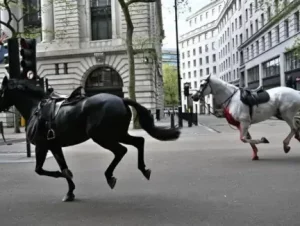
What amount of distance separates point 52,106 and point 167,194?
85.3 inches

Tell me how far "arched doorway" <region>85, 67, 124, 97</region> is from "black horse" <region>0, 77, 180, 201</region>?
30572 millimetres

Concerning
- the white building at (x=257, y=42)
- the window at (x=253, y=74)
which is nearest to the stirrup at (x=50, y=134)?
the white building at (x=257, y=42)

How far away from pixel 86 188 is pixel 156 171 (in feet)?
6.86

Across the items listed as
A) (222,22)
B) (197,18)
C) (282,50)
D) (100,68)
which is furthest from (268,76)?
(197,18)

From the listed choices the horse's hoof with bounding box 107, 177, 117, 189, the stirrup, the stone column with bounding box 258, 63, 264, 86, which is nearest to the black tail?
the horse's hoof with bounding box 107, 177, 117, 189

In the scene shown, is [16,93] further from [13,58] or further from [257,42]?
[257,42]

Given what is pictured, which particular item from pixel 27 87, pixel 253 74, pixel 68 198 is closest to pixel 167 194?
pixel 68 198

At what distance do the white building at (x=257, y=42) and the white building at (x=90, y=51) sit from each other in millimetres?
11266

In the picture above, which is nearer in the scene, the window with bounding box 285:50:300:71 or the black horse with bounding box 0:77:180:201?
the black horse with bounding box 0:77:180:201

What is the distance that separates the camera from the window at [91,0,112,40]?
124 feet

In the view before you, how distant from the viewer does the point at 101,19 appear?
3809 cm

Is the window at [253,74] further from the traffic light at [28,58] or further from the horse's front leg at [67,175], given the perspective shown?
the horse's front leg at [67,175]

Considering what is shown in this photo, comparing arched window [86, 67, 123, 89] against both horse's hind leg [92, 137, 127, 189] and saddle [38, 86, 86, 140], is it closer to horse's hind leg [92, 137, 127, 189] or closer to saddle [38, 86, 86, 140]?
saddle [38, 86, 86, 140]

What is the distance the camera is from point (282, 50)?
46.5 meters
